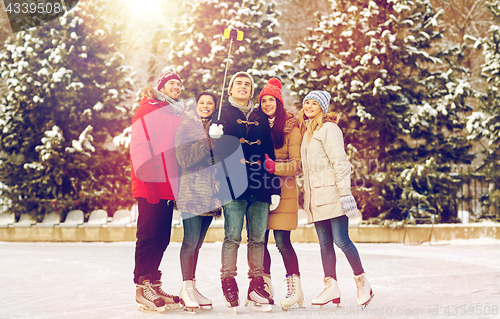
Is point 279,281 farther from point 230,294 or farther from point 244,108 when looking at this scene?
point 244,108

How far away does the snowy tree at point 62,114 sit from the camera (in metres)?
12.7

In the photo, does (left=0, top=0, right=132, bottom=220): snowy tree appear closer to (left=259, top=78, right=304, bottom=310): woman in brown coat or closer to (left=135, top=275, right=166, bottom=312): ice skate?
(left=135, top=275, right=166, bottom=312): ice skate

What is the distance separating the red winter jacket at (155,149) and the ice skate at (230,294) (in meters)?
0.90

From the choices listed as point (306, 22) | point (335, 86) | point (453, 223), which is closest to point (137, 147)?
point (335, 86)

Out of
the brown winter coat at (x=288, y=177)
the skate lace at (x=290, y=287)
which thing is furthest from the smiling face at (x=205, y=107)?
the skate lace at (x=290, y=287)

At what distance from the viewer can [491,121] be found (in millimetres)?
11156

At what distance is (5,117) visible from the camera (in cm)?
1309

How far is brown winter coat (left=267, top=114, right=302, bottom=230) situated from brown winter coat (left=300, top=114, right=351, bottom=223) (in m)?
0.11

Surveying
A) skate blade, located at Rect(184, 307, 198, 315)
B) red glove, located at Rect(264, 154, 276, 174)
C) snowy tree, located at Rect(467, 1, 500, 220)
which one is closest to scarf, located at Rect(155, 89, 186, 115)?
red glove, located at Rect(264, 154, 276, 174)

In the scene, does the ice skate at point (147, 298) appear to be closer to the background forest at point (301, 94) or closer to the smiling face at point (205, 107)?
the smiling face at point (205, 107)

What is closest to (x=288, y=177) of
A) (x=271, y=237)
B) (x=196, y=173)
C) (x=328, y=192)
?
(x=328, y=192)

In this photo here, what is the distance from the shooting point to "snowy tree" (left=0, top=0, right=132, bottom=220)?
1273cm

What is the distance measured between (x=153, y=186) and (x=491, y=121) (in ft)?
29.5

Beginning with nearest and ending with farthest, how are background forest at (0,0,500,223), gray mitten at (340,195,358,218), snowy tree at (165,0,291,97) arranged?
gray mitten at (340,195,358,218) < background forest at (0,0,500,223) < snowy tree at (165,0,291,97)
